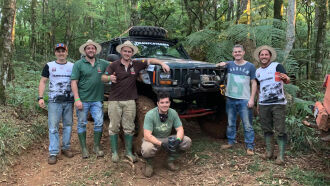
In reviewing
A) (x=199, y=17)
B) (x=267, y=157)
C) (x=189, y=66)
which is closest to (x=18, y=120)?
(x=189, y=66)

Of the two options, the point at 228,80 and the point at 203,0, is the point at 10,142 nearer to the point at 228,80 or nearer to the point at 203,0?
the point at 228,80

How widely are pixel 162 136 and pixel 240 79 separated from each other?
1647 mm

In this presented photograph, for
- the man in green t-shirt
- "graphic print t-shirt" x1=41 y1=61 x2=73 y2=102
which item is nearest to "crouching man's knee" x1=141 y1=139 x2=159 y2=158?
the man in green t-shirt

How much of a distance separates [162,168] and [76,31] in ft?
53.5

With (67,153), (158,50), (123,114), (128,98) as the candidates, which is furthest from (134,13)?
(67,153)

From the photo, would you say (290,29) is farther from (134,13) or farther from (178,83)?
(134,13)

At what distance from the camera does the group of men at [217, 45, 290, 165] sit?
13.0 feet

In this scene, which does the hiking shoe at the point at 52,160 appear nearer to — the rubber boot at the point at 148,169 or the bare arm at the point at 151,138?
the rubber boot at the point at 148,169

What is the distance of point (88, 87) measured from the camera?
430 cm

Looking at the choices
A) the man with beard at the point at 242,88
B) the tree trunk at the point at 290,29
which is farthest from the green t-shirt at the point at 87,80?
the tree trunk at the point at 290,29

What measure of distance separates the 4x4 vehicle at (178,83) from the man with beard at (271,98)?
0.75 meters

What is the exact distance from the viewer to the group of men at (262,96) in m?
3.96

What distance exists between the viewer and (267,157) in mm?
4172

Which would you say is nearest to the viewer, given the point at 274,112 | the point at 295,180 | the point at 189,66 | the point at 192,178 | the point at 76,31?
the point at 295,180
